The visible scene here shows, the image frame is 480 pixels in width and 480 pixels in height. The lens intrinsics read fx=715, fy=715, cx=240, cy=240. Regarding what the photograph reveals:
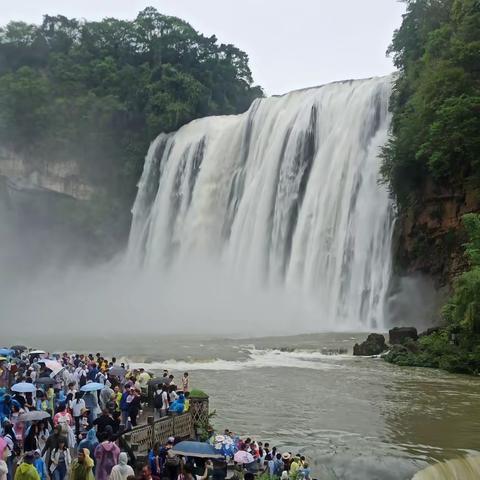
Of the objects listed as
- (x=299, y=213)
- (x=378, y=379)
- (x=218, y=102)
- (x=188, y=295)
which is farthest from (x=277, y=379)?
(x=218, y=102)

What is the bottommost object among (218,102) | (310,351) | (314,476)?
(314,476)

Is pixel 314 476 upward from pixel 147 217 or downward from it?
downward

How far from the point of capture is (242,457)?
35.9 ft

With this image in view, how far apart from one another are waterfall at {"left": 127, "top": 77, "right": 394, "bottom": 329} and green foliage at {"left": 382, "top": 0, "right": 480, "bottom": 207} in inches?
96.5

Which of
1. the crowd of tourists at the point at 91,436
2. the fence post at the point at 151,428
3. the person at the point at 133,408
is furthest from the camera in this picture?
the person at the point at 133,408

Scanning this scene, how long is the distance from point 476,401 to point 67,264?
4321 cm

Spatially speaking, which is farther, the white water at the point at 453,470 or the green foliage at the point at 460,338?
the green foliage at the point at 460,338

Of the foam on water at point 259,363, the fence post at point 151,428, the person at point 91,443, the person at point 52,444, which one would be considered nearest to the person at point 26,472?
the person at point 52,444

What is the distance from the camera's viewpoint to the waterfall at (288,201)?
34.5 m

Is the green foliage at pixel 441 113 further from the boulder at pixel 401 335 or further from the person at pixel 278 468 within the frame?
the person at pixel 278 468

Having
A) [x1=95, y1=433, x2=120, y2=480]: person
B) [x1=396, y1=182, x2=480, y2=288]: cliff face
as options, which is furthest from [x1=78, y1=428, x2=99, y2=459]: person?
[x1=396, y1=182, x2=480, y2=288]: cliff face

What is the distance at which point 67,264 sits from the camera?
185 ft

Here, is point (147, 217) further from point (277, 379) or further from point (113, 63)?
point (277, 379)

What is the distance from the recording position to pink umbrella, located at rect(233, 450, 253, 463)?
35.9ft
